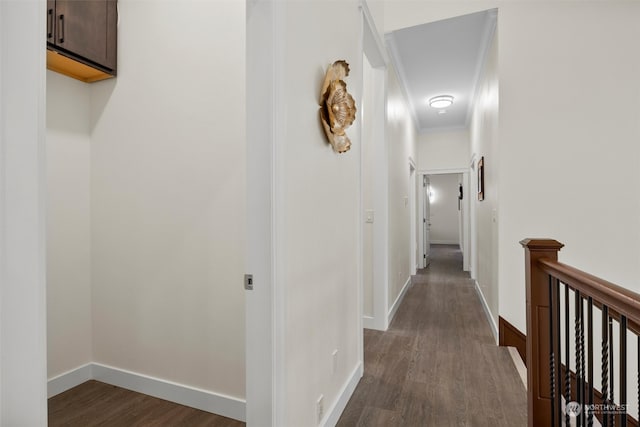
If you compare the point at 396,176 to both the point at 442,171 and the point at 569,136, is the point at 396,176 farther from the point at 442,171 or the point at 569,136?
the point at 442,171

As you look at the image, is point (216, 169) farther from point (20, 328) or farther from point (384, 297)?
point (384, 297)

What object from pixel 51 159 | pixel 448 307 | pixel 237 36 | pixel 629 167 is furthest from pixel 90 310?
pixel 629 167

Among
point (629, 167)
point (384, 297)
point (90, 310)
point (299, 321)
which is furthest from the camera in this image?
point (384, 297)

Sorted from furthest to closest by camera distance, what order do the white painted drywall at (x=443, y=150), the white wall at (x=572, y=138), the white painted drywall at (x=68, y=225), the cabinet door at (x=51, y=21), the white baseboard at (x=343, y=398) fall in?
the white painted drywall at (x=443, y=150) < the white wall at (x=572, y=138) < the white painted drywall at (x=68, y=225) < the cabinet door at (x=51, y=21) < the white baseboard at (x=343, y=398)

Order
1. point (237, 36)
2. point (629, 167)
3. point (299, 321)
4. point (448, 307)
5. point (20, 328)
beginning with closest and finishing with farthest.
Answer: point (20, 328) → point (299, 321) → point (237, 36) → point (629, 167) → point (448, 307)

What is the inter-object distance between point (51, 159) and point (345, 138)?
72.5 inches

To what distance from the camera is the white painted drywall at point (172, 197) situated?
200 cm

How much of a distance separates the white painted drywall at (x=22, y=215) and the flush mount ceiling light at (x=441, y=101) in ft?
17.8

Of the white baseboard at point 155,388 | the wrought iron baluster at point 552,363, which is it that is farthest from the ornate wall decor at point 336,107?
the white baseboard at point 155,388

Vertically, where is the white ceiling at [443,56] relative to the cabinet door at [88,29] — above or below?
above

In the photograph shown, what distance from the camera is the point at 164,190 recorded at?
2.19 metres

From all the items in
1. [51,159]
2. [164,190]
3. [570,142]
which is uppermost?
[570,142]

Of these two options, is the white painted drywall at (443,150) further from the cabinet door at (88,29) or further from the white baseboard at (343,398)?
the cabinet door at (88,29)

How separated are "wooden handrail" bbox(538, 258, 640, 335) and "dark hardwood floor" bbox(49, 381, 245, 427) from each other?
1.78 meters
